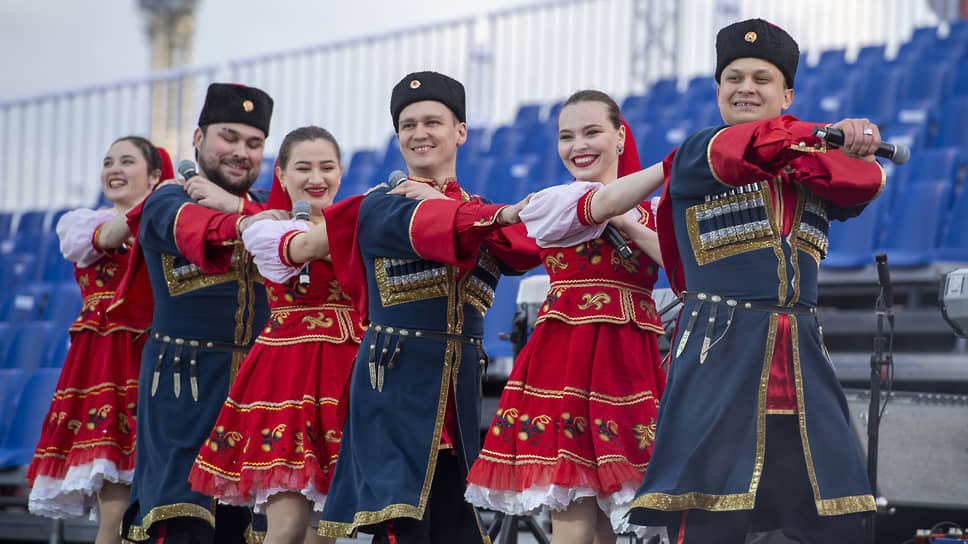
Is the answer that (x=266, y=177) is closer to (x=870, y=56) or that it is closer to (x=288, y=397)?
(x=870, y=56)

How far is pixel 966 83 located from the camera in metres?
7.96

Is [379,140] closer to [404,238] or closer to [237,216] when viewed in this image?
[237,216]

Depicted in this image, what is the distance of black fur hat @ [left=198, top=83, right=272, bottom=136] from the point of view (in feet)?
13.8

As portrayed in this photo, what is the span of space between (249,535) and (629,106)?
6384mm

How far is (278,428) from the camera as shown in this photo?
11.3 feet

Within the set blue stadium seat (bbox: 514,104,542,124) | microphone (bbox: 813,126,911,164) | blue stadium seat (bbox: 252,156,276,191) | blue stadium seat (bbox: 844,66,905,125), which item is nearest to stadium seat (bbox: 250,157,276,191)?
blue stadium seat (bbox: 252,156,276,191)

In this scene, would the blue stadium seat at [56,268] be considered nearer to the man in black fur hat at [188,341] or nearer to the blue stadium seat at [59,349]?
the blue stadium seat at [59,349]

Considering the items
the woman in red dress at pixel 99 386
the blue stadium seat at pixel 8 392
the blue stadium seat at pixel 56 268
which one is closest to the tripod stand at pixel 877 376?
the woman in red dress at pixel 99 386

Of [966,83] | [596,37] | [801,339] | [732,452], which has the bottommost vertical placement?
[732,452]

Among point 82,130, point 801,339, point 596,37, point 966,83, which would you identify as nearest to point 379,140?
point 596,37

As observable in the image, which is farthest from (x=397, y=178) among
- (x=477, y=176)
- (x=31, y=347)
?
(x=477, y=176)

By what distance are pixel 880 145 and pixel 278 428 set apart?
6.50 ft

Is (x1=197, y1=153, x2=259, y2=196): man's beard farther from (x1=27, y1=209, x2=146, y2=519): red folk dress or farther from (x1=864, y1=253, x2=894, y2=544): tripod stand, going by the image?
(x1=864, y1=253, x2=894, y2=544): tripod stand

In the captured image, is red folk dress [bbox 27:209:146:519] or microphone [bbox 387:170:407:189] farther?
red folk dress [bbox 27:209:146:519]
